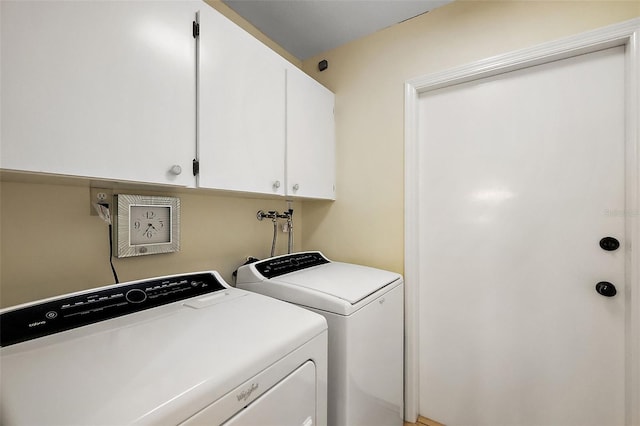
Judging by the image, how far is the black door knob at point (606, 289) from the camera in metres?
1.28

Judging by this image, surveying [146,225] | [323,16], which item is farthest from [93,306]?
[323,16]

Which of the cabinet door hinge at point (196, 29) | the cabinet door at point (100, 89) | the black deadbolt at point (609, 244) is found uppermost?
the cabinet door hinge at point (196, 29)

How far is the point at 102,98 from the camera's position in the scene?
2.76 feet

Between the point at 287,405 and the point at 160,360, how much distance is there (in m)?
0.39

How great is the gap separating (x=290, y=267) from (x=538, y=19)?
6.13ft

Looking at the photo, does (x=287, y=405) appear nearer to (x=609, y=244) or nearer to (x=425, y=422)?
(x=425, y=422)

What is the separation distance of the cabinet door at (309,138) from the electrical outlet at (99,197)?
825 mm

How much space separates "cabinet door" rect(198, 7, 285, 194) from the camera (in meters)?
1.13

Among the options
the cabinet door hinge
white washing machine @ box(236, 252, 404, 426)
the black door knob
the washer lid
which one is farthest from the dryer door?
the black door knob

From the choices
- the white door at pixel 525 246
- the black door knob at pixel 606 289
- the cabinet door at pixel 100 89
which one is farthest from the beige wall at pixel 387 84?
the cabinet door at pixel 100 89

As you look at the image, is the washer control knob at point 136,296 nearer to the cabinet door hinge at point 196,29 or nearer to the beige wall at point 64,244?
the beige wall at point 64,244

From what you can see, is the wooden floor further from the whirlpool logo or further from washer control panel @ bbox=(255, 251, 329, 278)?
the whirlpool logo

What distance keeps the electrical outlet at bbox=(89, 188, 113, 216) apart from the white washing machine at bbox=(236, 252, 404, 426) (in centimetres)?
70

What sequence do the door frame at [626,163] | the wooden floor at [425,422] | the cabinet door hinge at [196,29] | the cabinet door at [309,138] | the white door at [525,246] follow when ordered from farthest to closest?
the wooden floor at [425,422] < the cabinet door at [309,138] < the white door at [525,246] < the door frame at [626,163] < the cabinet door hinge at [196,29]
